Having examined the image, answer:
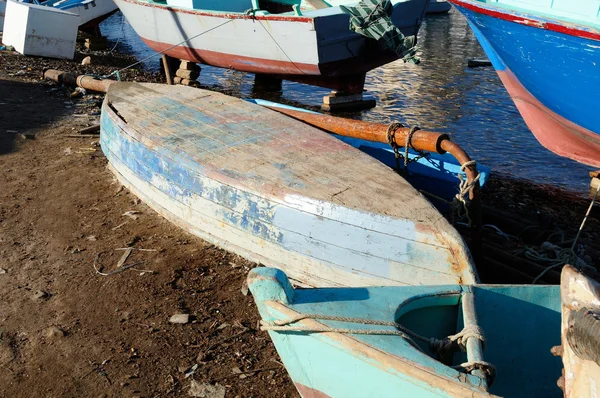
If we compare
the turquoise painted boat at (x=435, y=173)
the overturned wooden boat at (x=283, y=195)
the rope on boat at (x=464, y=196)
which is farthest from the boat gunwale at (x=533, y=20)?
the rope on boat at (x=464, y=196)

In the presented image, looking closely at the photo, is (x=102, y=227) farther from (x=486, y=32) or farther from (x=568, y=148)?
(x=568, y=148)

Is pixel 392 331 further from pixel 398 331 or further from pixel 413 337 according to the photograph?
pixel 413 337

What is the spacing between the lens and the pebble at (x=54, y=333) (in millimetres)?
4605

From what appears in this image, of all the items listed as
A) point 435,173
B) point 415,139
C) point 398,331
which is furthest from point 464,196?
point 398,331

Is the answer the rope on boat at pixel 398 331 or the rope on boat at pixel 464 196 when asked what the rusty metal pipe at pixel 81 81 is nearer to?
the rope on boat at pixel 464 196

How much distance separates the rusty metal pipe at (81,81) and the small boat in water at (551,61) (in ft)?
17.9

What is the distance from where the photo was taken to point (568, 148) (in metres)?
7.50

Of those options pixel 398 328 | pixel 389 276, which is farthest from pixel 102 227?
pixel 398 328

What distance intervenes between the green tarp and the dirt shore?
11.5 ft

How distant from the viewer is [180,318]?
15.8 ft

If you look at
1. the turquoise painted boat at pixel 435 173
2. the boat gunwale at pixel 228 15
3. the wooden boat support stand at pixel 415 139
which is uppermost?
the boat gunwale at pixel 228 15

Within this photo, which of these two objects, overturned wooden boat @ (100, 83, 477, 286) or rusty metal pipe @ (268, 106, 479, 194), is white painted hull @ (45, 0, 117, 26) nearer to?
overturned wooden boat @ (100, 83, 477, 286)

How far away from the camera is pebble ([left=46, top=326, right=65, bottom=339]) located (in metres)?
4.61

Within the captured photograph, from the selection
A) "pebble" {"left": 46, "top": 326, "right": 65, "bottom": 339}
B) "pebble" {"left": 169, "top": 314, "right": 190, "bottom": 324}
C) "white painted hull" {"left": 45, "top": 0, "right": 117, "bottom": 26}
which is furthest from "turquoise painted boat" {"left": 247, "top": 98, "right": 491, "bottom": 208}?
"white painted hull" {"left": 45, "top": 0, "right": 117, "bottom": 26}
